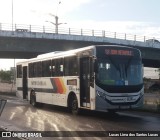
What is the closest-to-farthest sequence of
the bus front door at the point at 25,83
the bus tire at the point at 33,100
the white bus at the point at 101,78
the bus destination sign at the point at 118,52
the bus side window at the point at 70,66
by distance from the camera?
the white bus at the point at 101,78, the bus destination sign at the point at 118,52, the bus side window at the point at 70,66, the bus tire at the point at 33,100, the bus front door at the point at 25,83

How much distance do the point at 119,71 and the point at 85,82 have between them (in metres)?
1.62

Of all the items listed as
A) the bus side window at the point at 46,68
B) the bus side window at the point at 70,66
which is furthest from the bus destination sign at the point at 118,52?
the bus side window at the point at 46,68

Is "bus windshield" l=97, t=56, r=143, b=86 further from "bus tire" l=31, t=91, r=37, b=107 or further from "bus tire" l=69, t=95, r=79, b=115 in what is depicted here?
"bus tire" l=31, t=91, r=37, b=107

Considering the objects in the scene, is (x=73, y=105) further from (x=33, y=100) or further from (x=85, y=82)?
(x=33, y=100)

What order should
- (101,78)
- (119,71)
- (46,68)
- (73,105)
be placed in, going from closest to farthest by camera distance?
(101,78)
(119,71)
(73,105)
(46,68)

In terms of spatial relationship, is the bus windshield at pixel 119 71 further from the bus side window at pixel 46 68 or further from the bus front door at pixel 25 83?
the bus front door at pixel 25 83

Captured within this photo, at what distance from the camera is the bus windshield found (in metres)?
17.3

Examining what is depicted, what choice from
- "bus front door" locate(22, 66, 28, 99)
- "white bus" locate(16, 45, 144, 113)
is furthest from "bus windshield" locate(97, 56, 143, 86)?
"bus front door" locate(22, 66, 28, 99)

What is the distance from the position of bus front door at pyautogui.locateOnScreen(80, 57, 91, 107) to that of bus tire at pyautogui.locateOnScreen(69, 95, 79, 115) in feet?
2.66

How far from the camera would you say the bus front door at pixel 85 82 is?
17.9m

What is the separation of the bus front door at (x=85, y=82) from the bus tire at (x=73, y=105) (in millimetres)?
811

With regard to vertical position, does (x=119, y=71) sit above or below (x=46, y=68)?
below

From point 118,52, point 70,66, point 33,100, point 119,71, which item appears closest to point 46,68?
point 33,100

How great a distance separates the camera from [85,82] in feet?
59.8
